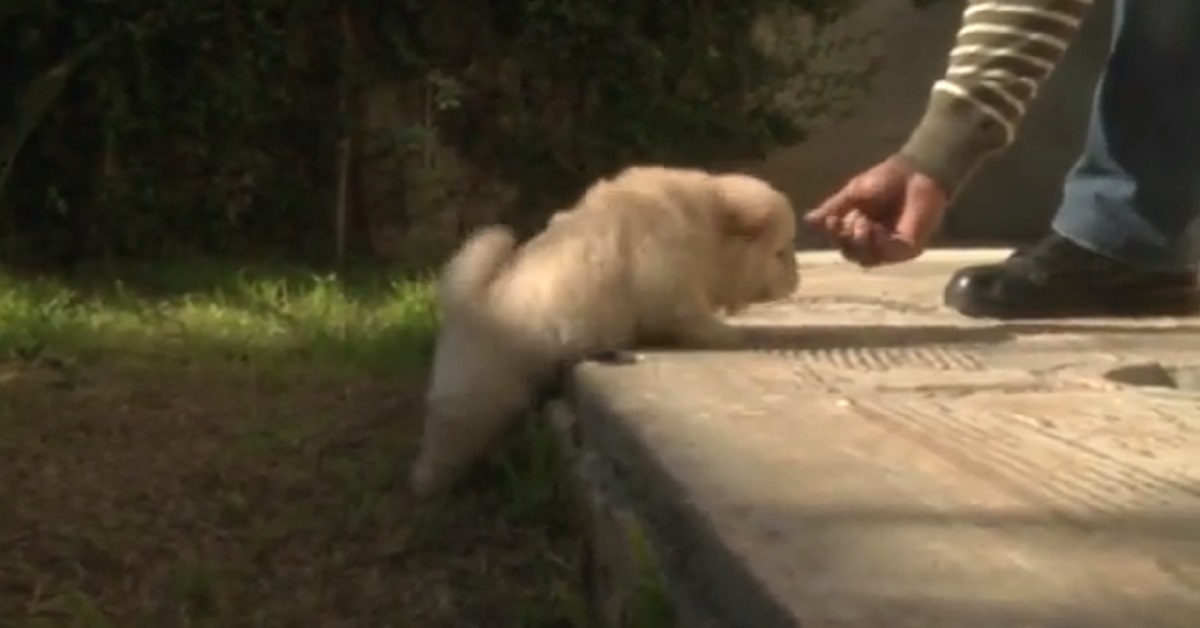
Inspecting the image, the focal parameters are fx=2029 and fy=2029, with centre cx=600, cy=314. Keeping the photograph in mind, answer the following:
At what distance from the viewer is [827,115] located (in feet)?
15.7

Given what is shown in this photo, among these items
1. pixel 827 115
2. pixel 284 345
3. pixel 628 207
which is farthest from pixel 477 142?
pixel 628 207

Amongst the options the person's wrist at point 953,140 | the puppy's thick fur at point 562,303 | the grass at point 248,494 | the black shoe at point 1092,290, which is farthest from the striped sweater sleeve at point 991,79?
the grass at point 248,494

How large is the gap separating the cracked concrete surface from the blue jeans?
237mm

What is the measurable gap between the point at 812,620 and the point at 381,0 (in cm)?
357

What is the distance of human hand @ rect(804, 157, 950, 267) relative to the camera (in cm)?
219

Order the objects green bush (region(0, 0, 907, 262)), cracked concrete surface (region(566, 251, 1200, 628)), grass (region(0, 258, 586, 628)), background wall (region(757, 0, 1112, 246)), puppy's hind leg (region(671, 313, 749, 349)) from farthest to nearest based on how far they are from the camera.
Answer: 1. background wall (region(757, 0, 1112, 246))
2. green bush (region(0, 0, 907, 262))
3. puppy's hind leg (region(671, 313, 749, 349))
4. grass (region(0, 258, 586, 628))
5. cracked concrete surface (region(566, 251, 1200, 628))

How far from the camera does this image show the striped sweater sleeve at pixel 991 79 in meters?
2.15

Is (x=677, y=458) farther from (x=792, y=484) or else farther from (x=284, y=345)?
(x=284, y=345)

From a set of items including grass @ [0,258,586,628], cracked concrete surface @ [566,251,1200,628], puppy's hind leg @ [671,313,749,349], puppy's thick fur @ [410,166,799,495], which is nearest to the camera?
cracked concrete surface @ [566,251,1200,628]

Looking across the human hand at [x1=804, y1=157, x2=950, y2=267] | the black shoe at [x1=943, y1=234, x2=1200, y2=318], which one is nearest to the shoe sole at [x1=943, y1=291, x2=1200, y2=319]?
the black shoe at [x1=943, y1=234, x2=1200, y2=318]

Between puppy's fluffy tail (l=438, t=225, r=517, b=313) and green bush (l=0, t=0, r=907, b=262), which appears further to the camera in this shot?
green bush (l=0, t=0, r=907, b=262)

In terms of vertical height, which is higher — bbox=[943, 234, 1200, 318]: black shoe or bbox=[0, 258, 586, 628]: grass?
bbox=[943, 234, 1200, 318]: black shoe

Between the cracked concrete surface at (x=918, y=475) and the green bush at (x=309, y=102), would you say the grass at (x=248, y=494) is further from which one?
the green bush at (x=309, y=102)

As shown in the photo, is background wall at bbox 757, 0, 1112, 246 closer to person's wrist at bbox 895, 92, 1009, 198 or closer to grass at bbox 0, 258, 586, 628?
grass at bbox 0, 258, 586, 628
